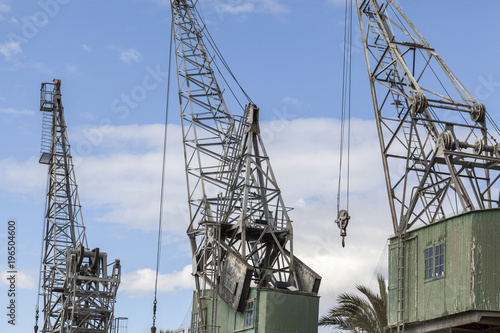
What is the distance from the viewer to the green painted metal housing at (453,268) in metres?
34.3

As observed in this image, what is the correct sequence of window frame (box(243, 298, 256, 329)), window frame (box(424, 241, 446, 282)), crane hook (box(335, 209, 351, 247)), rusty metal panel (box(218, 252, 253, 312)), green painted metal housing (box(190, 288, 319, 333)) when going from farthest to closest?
1. rusty metal panel (box(218, 252, 253, 312))
2. window frame (box(243, 298, 256, 329))
3. green painted metal housing (box(190, 288, 319, 333))
4. crane hook (box(335, 209, 351, 247))
5. window frame (box(424, 241, 446, 282))

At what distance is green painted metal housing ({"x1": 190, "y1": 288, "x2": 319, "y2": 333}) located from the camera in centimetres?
4819

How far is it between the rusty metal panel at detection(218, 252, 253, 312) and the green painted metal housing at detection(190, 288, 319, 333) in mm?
430

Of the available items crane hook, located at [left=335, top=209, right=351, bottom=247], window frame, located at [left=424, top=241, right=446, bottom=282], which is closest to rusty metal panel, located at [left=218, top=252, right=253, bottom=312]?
crane hook, located at [left=335, top=209, right=351, bottom=247]

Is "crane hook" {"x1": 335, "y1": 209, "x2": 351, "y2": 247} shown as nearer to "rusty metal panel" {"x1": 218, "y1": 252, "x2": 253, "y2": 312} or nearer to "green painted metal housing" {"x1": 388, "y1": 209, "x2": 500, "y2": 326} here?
"green painted metal housing" {"x1": 388, "y1": 209, "x2": 500, "y2": 326}

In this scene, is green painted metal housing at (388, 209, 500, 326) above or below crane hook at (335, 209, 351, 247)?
below

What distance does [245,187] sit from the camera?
53500 millimetres

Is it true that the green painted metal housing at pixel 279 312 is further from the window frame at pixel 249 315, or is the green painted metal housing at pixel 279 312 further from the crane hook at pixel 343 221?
the crane hook at pixel 343 221

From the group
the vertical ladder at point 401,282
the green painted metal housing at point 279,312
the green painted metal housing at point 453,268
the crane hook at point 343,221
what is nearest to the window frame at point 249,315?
the green painted metal housing at point 279,312

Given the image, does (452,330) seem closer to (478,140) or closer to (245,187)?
(478,140)

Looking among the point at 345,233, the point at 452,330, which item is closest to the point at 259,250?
the point at 345,233

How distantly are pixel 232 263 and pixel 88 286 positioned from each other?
1575 centimetres

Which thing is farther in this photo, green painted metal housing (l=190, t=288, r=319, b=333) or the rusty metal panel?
the rusty metal panel

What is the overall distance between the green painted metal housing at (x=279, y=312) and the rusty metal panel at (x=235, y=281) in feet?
1.41
